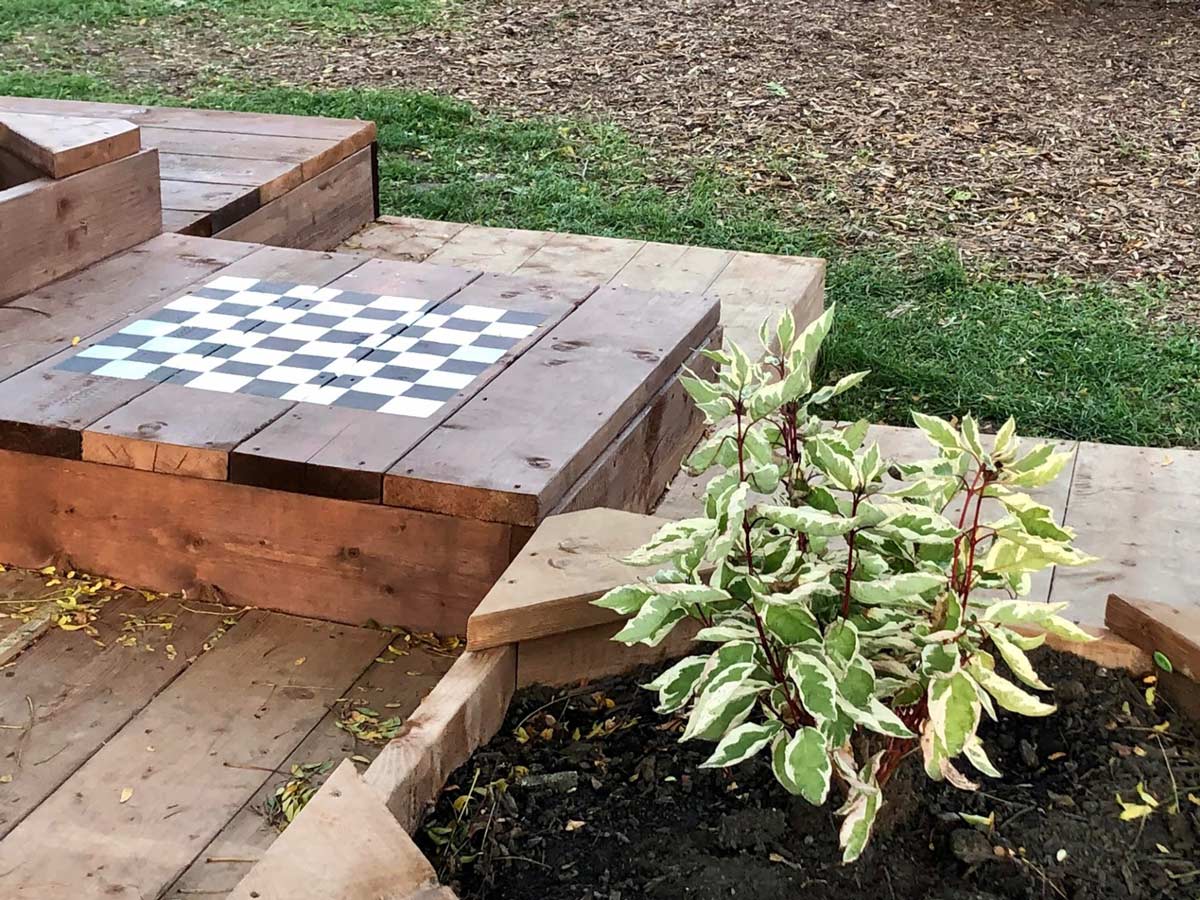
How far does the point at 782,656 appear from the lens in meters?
1.22

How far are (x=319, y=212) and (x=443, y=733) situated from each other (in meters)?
2.71

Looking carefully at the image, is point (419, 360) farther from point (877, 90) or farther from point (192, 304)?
point (877, 90)

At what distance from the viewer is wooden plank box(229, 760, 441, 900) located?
1.11 m

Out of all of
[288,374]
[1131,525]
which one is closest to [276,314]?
[288,374]

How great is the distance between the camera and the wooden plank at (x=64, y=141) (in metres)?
2.85

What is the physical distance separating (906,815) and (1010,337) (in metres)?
2.75

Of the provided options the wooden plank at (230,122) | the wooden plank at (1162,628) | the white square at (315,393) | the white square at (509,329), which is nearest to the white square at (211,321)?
the white square at (315,393)

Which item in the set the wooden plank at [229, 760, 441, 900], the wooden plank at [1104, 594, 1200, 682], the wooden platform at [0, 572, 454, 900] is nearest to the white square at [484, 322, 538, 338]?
A: the wooden platform at [0, 572, 454, 900]

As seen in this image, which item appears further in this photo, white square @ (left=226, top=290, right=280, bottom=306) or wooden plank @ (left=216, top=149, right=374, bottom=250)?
wooden plank @ (left=216, top=149, right=374, bottom=250)

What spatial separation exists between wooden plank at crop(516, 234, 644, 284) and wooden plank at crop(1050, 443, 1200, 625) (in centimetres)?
131

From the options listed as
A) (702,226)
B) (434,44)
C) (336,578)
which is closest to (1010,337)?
(702,226)

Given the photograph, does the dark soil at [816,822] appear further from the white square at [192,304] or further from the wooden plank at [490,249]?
the wooden plank at [490,249]

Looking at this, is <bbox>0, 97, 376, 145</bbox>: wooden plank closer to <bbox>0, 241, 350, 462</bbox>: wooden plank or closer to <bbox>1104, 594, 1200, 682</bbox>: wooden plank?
<bbox>0, 241, 350, 462</bbox>: wooden plank

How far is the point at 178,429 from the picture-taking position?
215 cm
